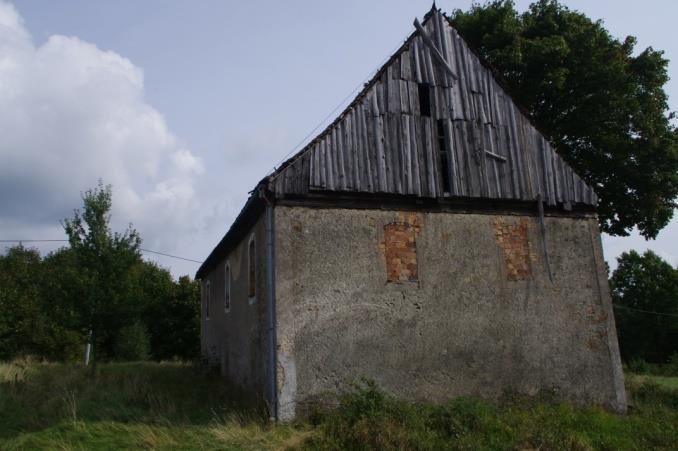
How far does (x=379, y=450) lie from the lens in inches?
313

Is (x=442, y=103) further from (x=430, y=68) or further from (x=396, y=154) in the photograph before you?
(x=396, y=154)

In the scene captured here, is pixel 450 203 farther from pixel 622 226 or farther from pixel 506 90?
pixel 622 226

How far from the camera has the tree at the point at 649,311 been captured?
38.4m

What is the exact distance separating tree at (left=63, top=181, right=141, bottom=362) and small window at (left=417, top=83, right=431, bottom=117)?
10860 millimetres

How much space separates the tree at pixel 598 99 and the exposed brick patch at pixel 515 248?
727 cm

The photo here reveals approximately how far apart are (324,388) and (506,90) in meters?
7.62

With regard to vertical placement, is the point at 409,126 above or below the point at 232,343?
above

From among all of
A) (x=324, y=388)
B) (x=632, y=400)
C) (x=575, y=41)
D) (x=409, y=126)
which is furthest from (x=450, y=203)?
(x=575, y=41)

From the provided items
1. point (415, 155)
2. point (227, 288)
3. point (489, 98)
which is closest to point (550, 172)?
point (489, 98)

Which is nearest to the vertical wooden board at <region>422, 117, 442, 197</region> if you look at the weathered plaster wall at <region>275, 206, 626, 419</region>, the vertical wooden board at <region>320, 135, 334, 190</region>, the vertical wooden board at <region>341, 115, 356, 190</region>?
the weathered plaster wall at <region>275, 206, 626, 419</region>

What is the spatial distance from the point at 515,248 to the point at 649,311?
33853 mm

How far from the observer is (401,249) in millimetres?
10805

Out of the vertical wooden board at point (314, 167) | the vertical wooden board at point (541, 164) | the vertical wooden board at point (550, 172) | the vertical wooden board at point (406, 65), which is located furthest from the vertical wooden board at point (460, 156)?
the vertical wooden board at point (314, 167)

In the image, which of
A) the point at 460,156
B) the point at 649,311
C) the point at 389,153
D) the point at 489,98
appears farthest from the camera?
the point at 649,311
